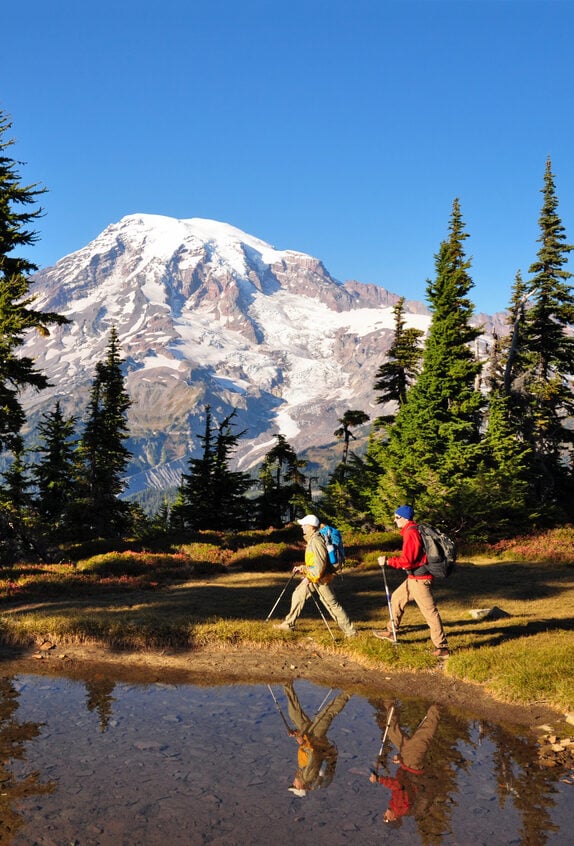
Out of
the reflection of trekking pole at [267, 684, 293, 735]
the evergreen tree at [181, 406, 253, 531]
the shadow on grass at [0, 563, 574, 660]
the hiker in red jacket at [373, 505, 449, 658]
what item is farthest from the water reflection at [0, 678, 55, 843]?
the evergreen tree at [181, 406, 253, 531]

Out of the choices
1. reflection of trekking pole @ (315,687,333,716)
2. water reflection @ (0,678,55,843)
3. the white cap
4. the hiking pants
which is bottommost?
reflection of trekking pole @ (315,687,333,716)

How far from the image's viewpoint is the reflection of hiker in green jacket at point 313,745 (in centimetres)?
662

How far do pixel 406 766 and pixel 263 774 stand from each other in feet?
5.37

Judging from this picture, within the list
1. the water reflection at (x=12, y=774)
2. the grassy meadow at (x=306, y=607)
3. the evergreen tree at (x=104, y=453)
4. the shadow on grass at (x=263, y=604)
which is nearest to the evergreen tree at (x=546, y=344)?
the grassy meadow at (x=306, y=607)

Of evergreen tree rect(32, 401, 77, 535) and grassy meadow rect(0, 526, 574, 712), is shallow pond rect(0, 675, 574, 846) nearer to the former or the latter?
grassy meadow rect(0, 526, 574, 712)

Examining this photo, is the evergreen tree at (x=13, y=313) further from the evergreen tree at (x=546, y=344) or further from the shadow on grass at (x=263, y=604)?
the evergreen tree at (x=546, y=344)

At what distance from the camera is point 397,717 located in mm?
8633

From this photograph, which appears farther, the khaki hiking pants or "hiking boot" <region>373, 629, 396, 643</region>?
"hiking boot" <region>373, 629, 396, 643</region>

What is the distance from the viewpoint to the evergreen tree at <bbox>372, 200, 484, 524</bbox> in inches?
1152

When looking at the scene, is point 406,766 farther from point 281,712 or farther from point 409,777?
point 281,712

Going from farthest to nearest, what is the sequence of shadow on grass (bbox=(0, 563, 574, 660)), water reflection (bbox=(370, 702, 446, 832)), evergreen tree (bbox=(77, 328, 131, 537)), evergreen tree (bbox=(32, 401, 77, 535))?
1. evergreen tree (bbox=(32, 401, 77, 535))
2. evergreen tree (bbox=(77, 328, 131, 537))
3. shadow on grass (bbox=(0, 563, 574, 660))
4. water reflection (bbox=(370, 702, 446, 832))

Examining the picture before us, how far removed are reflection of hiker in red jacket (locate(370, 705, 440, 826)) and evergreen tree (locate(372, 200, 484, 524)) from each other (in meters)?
20.0

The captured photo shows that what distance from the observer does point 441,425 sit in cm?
3030

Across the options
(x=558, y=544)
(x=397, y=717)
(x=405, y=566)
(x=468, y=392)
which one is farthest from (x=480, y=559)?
(x=397, y=717)
